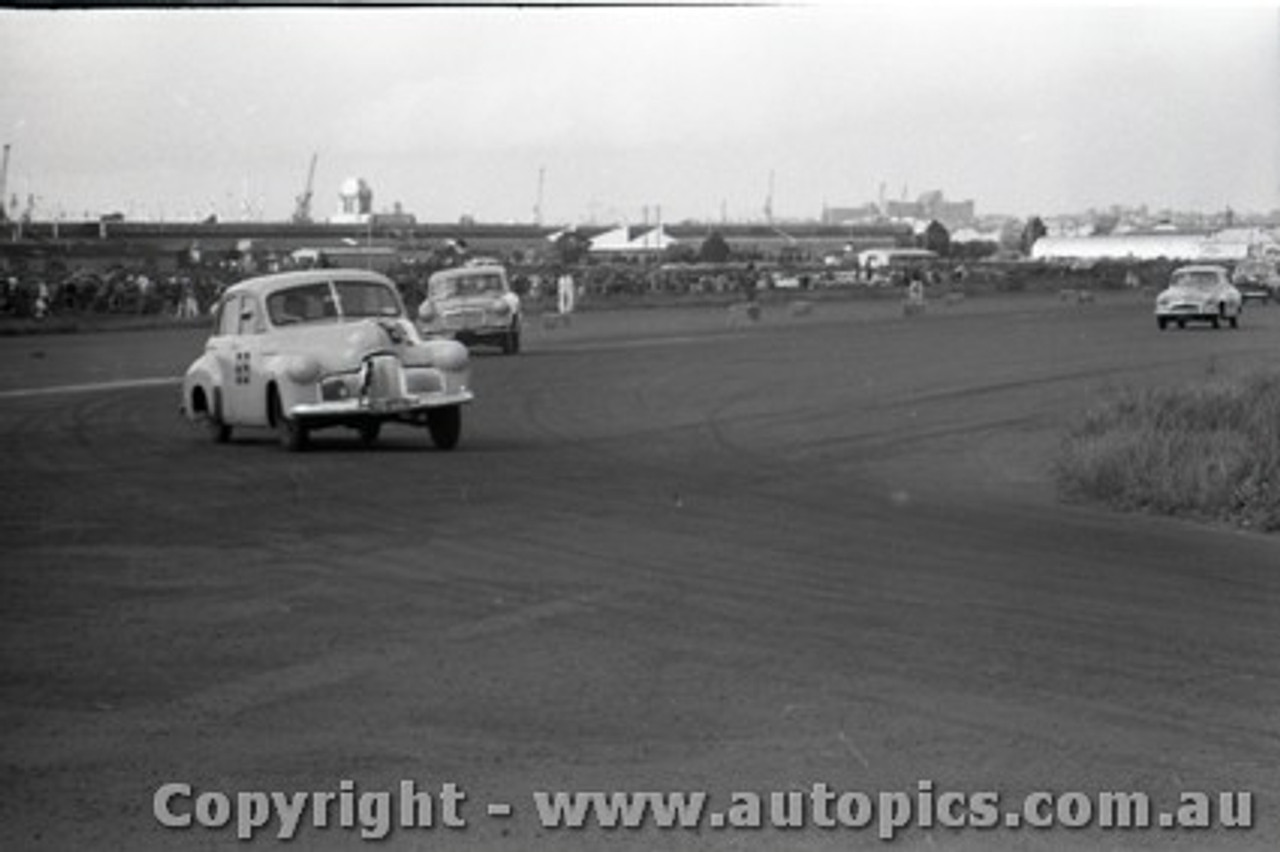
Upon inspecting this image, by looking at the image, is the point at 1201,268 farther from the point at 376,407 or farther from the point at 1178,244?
the point at 376,407

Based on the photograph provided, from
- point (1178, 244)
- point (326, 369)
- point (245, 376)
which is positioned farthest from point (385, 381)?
point (1178, 244)

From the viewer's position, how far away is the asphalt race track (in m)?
6.62

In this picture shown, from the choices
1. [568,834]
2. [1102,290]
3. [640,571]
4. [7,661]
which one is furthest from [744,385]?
[568,834]

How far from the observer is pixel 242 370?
17.0m

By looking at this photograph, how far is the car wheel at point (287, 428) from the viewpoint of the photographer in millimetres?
16562

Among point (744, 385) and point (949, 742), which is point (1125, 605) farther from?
point (744, 385)

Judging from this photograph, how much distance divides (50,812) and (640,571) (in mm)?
4720

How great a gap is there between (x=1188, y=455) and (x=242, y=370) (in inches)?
301

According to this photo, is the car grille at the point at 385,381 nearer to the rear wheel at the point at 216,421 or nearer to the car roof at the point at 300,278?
the car roof at the point at 300,278

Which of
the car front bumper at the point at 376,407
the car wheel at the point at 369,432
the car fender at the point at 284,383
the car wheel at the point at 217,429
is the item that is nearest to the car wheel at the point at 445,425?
the car front bumper at the point at 376,407

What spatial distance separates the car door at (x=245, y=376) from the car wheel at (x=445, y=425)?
4.56 ft

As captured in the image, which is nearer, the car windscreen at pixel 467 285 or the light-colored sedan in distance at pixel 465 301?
the light-colored sedan in distance at pixel 465 301

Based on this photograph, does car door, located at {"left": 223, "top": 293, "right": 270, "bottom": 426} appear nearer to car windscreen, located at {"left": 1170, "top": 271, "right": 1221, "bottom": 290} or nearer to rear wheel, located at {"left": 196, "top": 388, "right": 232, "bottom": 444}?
rear wheel, located at {"left": 196, "top": 388, "right": 232, "bottom": 444}

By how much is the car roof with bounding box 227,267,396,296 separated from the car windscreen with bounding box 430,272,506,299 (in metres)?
0.40
